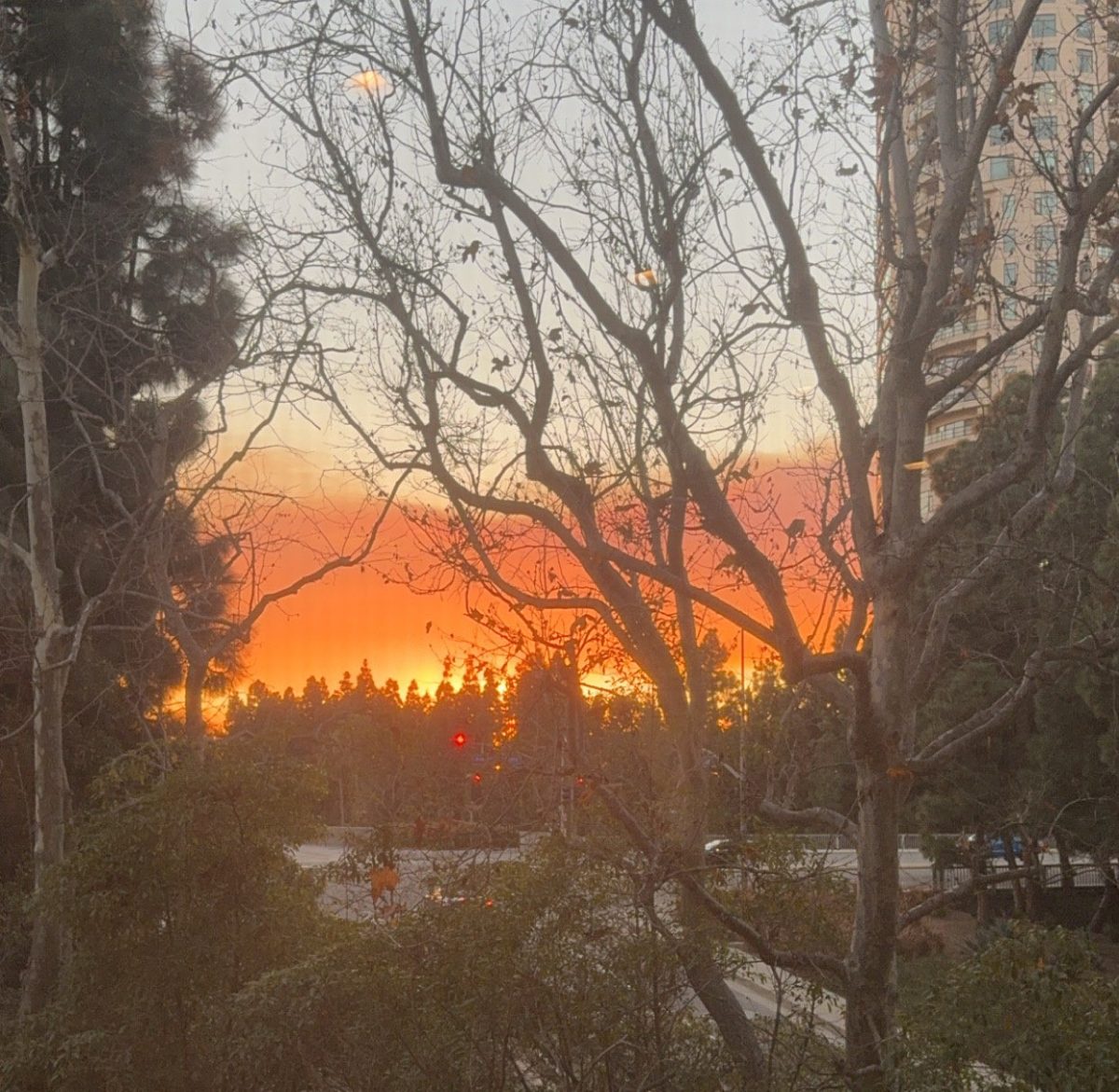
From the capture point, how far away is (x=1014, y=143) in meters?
7.93

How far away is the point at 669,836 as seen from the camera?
319 inches

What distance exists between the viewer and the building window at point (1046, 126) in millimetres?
7843

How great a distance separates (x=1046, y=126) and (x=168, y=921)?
26.3 feet

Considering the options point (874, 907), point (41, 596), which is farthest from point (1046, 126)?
point (41, 596)

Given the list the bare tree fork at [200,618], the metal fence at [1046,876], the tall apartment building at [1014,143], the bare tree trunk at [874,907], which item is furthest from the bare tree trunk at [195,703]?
the tall apartment building at [1014,143]

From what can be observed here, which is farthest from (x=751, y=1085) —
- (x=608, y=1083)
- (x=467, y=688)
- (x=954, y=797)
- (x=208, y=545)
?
(x=954, y=797)

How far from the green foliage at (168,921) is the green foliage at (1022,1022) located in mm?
5378

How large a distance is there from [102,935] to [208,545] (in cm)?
811

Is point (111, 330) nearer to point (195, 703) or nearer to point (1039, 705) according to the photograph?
point (195, 703)

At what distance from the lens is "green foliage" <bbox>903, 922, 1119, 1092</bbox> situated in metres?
5.88

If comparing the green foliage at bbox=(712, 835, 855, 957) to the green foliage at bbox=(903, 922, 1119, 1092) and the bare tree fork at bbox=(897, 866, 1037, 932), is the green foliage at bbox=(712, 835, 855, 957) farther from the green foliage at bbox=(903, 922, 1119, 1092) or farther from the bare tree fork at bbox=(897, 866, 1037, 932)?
the green foliage at bbox=(903, 922, 1119, 1092)

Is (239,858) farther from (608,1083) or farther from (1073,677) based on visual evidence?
(1073,677)

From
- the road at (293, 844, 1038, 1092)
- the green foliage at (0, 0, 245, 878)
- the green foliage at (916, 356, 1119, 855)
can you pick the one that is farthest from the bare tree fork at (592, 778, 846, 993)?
the green foliage at (0, 0, 245, 878)

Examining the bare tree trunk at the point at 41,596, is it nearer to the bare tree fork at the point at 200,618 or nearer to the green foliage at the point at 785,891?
the bare tree fork at the point at 200,618
